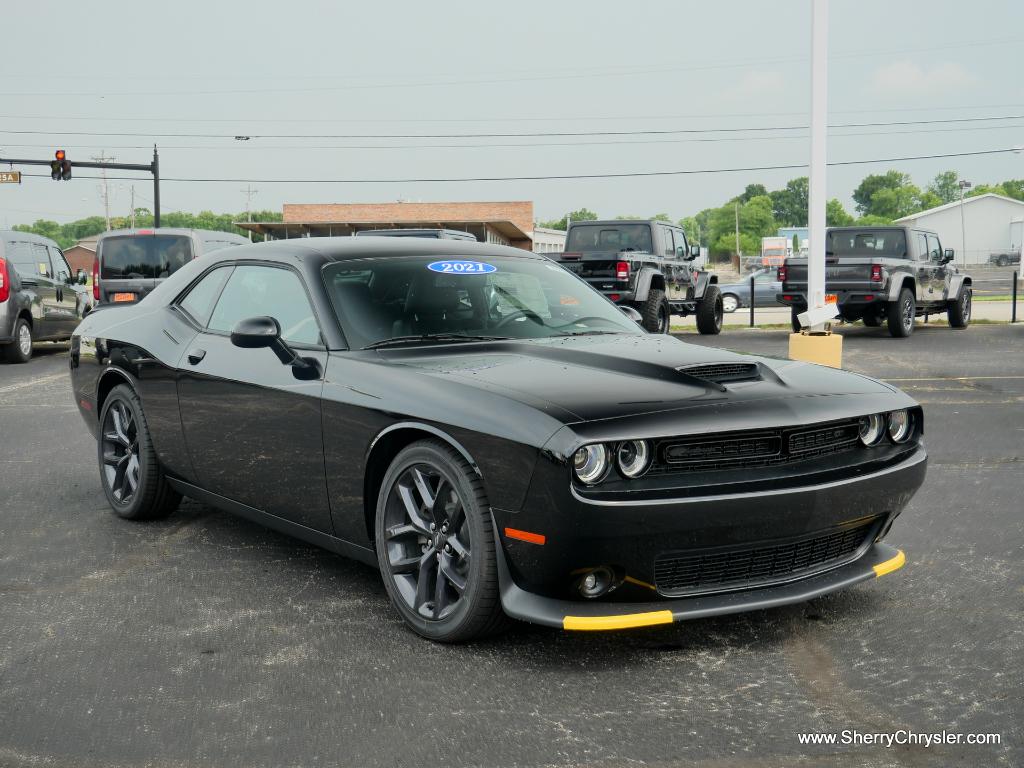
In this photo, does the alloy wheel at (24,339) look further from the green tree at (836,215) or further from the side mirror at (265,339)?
the green tree at (836,215)

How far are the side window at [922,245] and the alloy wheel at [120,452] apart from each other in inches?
663

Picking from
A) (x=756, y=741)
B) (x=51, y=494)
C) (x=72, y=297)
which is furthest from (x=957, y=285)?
(x=756, y=741)

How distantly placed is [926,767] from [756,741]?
43 cm

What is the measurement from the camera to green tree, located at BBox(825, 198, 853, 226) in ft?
540

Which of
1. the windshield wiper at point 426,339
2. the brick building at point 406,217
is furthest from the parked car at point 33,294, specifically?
the brick building at point 406,217

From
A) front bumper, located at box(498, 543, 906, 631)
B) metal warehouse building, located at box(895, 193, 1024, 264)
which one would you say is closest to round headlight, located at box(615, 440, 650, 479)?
front bumper, located at box(498, 543, 906, 631)

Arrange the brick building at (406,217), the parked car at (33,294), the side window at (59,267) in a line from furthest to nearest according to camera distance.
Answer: the brick building at (406,217) < the side window at (59,267) < the parked car at (33,294)

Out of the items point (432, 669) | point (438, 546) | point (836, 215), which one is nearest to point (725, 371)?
point (438, 546)

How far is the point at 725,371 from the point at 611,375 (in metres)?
0.42

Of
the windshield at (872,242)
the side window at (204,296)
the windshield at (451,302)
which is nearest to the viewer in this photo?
the windshield at (451,302)

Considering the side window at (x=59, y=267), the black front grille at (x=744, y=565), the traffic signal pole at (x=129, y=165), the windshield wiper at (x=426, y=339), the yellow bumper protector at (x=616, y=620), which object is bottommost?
the yellow bumper protector at (x=616, y=620)

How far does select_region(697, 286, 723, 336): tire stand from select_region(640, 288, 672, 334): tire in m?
2.43

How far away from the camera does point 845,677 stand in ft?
11.7

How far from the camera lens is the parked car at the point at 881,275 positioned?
1880 cm
